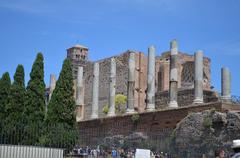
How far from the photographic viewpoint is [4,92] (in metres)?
27.3

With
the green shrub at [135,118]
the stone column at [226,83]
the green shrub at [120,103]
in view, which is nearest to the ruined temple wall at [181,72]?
the green shrub at [120,103]

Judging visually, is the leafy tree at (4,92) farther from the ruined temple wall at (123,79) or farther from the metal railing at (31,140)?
the ruined temple wall at (123,79)

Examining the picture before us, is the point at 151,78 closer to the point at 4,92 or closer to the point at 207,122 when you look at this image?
the point at 207,122

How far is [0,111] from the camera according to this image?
84.9 ft

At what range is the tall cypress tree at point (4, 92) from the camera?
2575cm

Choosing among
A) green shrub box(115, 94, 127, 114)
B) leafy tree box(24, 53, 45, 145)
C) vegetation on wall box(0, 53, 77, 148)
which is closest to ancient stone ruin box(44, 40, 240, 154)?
green shrub box(115, 94, 127, 114)

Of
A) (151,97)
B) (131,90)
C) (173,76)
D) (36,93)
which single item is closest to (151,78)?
(151,97)

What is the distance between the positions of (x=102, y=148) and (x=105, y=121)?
9.15m

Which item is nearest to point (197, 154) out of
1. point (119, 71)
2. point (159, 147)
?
point (159, 147)

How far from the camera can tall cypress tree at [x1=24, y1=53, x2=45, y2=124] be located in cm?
2559

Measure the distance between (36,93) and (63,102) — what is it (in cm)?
170

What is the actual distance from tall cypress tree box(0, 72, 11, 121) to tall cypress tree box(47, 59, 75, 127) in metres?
2.37

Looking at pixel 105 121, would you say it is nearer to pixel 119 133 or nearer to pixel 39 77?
pixel 119 133

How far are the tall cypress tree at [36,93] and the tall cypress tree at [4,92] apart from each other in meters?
1.12
